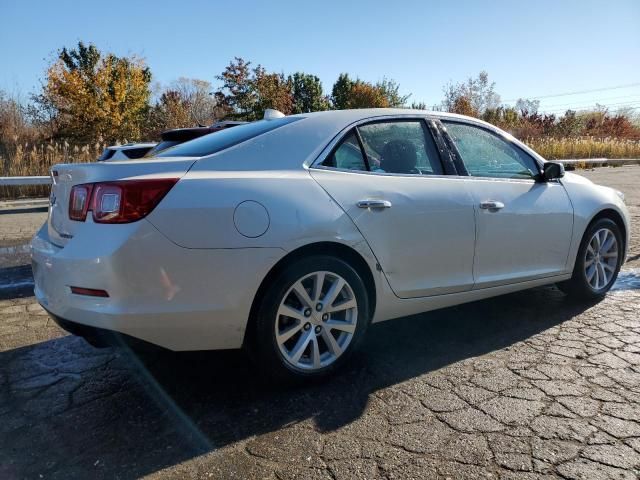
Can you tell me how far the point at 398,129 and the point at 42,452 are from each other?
8.90 ft

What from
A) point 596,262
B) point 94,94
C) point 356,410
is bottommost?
point 356,410

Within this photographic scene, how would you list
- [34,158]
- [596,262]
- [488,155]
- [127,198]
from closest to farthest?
[127,198]
[488,155]
[596,262]
[34,158]

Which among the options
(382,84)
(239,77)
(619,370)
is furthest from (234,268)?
(382,84)

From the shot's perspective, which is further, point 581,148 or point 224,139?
point 581,148

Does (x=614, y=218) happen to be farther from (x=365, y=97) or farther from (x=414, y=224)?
(x=365, y=97)

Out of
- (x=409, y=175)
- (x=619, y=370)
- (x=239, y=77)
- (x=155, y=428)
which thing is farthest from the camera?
(x=239, y=77)

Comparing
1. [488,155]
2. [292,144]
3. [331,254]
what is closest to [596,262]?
[488,155]

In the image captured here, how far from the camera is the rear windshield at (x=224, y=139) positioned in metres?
2.96

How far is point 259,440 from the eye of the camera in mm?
2379

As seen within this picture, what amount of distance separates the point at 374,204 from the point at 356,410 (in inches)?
45.1

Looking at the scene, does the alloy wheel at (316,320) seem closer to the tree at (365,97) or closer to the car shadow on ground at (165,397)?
the car shadow on ground at (165,397)

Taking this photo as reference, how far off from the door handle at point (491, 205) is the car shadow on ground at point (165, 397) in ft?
3.01

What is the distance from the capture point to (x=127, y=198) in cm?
245

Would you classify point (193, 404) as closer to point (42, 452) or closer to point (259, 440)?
point (259, 440)
